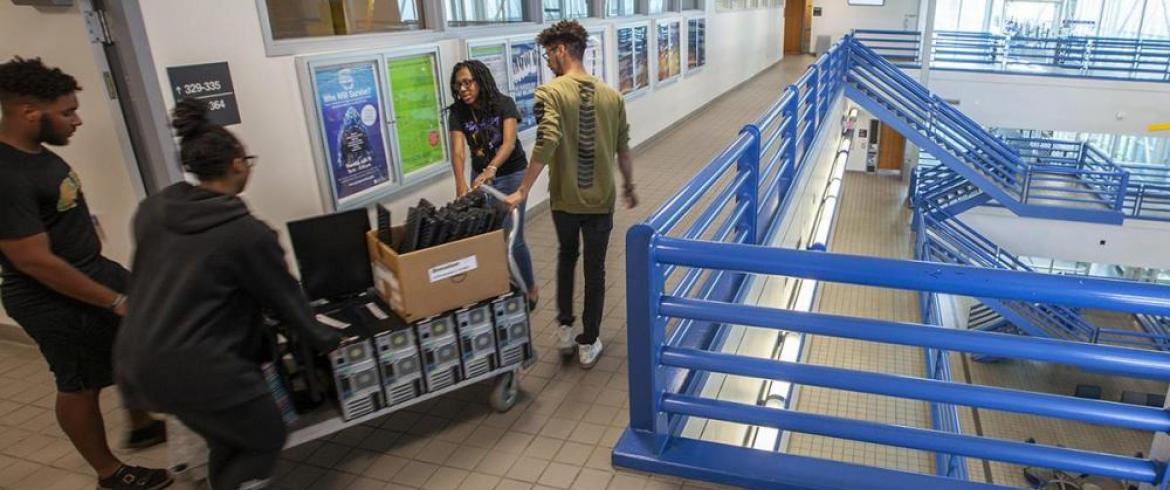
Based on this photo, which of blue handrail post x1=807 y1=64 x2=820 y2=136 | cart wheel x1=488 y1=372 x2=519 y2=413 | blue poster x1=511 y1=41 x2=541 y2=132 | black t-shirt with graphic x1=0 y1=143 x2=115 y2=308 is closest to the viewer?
black t-shirt with graphic x1=0 y1=143 x2=115 y2=308

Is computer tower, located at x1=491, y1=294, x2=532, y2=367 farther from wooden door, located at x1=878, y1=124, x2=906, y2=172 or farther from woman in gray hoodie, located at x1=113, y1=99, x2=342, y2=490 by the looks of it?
wooden door, located at x1=878, y1=124, x2=906, y2=172

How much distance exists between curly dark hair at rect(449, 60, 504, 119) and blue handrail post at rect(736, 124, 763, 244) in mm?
1396

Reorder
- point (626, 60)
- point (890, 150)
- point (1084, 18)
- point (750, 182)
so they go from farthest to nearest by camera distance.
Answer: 1. point (890, 150)
2. point (1084, 18)
3. point (626, 60)
4. point (750, 182)

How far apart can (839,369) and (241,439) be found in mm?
1835

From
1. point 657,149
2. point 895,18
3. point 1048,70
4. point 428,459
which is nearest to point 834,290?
point 657,149

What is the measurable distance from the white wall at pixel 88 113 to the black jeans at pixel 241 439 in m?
1.79

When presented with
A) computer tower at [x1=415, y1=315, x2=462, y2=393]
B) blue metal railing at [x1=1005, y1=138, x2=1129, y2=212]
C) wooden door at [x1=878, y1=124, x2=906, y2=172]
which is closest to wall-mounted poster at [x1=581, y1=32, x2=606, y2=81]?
computer tower at [x1=415, y1=315, x2=462, y2=393]

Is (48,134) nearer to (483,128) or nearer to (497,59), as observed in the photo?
(483,128)

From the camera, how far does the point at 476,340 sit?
9.17 ft

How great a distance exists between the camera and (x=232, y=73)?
319 cm

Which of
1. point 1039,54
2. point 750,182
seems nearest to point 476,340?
point 750,182

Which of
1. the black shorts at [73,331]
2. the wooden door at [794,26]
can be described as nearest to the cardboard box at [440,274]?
the black shorts at [73,331]

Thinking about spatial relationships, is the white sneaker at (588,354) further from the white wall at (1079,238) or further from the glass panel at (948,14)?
the glass panel at (948,14)

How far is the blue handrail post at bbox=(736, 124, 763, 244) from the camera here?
3197 millimetres
